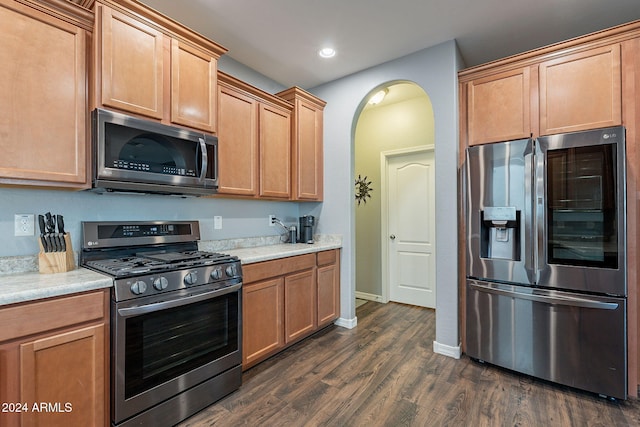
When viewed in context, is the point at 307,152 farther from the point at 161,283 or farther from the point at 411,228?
the point at 161,283

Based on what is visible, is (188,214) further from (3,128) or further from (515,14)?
(515,14)

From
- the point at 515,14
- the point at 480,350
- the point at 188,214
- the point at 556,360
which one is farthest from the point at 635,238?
the point at 188,214

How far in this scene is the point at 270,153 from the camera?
3.00 metres

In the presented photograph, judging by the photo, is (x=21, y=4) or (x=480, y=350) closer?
(x=21, y=4)

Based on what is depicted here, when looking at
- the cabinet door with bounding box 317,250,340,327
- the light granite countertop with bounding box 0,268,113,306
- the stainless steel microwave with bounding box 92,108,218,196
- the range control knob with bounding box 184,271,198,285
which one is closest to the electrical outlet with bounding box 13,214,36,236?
the light granite countertop with bounding box 0,268,113,306

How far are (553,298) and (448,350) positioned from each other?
95 cm

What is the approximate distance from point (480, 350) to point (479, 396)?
0.47 m

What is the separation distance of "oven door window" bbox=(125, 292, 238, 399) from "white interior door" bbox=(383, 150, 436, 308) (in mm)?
2745

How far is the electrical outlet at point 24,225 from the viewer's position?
1.79 meters

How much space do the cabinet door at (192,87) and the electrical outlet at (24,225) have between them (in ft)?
3.37

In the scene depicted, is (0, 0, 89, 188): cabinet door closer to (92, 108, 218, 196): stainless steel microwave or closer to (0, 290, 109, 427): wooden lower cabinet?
(92, 108, 218, 196): stainless steel microwave

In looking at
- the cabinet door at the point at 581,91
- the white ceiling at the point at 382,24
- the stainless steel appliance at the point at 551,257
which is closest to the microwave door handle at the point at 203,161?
the white ceiling at the point at 382,24

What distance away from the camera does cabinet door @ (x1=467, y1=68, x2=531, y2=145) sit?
242 cm

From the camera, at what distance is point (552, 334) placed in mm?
2193
